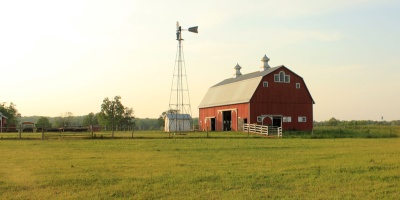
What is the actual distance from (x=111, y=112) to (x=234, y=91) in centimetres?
4602

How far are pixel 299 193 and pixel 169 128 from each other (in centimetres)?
5162

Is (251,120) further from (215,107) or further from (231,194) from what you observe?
(231,194)

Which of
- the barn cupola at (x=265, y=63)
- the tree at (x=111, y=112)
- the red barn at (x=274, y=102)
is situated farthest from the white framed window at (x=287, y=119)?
the tree at (x=111, y=112)

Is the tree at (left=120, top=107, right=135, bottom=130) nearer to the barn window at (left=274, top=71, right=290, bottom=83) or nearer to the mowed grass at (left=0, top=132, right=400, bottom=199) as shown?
the barn window at (left=274, top=71, right=290, bottom=83)

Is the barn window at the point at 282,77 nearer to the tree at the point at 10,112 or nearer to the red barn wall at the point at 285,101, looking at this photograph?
the red barn wall at the point at 285,101

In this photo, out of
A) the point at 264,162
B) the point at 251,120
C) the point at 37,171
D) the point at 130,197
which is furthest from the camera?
the point at 251,120

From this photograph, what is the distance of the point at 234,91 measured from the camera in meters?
62.4

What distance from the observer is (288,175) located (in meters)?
14.0

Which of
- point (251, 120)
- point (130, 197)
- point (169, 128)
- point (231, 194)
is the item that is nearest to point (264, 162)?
point (231, 194)

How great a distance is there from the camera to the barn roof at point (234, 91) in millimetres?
57156

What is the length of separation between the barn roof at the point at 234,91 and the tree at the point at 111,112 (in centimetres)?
3375

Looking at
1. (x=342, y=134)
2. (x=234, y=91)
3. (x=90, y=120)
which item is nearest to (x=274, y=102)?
(x=234, y=91)

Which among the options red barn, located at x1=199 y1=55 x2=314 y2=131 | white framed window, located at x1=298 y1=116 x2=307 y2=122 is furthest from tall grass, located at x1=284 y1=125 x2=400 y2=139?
red barn, located at x1=199 y1=55 x2=314 y2=131

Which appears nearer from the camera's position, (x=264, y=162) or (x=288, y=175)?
(x=288, y=175)
